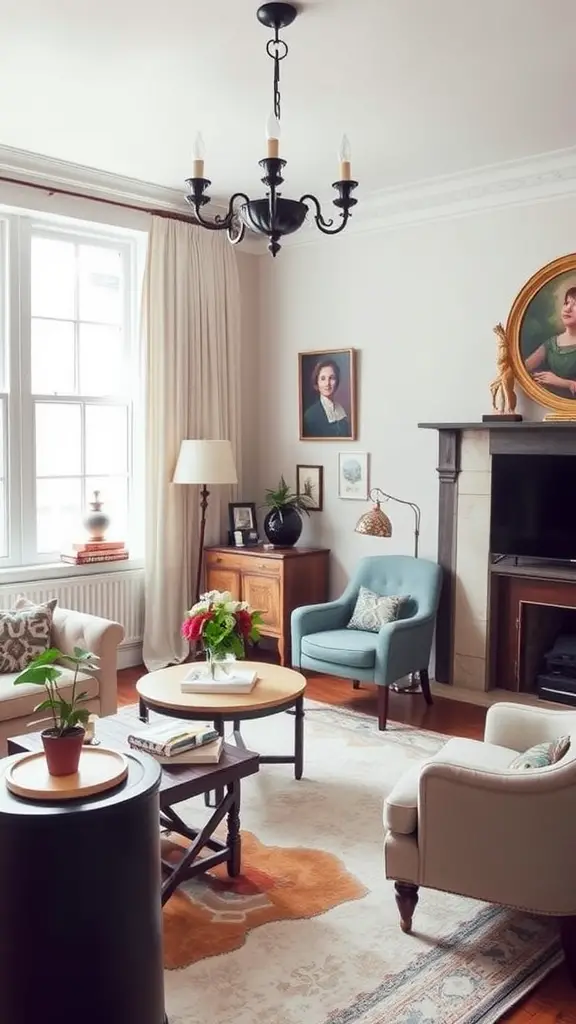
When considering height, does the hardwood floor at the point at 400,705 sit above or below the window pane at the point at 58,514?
below

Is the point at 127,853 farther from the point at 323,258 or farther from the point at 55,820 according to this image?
the point at 323,258

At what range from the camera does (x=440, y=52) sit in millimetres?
3477

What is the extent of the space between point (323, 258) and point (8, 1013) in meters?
5.11

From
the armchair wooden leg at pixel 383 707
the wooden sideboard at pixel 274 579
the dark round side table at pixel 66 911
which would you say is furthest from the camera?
the wooden sideboard at pixel 274 579

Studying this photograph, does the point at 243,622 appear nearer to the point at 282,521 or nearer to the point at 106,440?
the point at 282,521

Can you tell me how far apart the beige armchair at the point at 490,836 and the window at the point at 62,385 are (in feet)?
11.0

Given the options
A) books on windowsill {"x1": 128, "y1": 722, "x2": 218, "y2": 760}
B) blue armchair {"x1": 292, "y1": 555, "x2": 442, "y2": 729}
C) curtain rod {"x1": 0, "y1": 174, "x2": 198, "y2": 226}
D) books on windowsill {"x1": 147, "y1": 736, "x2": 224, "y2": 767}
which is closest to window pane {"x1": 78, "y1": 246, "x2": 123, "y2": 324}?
curtain rod {"x1": 0, "y1": 174, "x2": 198, "y2": 226}

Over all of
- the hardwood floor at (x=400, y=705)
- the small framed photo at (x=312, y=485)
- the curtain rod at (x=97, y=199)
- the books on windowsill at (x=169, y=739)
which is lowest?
the hardwood floor at (x=400, y=705)

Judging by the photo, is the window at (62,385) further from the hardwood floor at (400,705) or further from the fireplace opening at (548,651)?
the fireplace opening at (548,651)

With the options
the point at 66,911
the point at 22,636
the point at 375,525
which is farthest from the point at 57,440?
the point at 66,911

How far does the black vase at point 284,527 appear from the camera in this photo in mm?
5840

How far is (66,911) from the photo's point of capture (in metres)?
1.80

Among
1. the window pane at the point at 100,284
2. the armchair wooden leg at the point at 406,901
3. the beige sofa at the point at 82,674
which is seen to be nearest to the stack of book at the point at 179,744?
the armchair wooden leg at the point at 406,901

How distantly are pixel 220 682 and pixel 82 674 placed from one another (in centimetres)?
84
